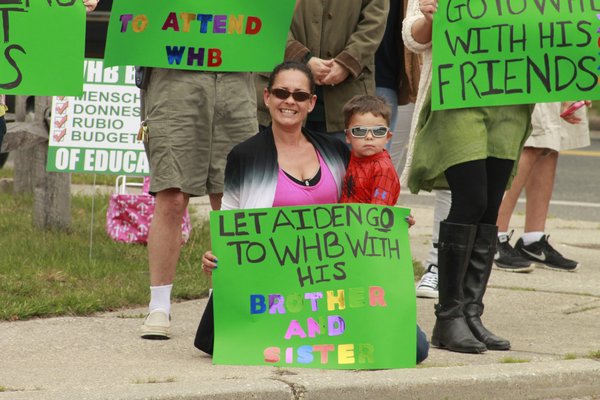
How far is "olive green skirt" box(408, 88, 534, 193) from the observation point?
5.50 m

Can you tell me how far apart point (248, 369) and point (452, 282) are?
1030 millimetres

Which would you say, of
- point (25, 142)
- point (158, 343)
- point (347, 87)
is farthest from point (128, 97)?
point (158, 343)

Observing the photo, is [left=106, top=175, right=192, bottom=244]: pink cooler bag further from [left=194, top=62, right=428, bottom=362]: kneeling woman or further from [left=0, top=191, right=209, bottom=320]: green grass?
[left=194, top=62, right=428, bottom=362]: kneeling woman

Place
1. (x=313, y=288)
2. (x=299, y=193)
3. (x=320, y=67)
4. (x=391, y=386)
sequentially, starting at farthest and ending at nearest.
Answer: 1. (x=320, y=67)
2. (x=299, y=193)
3. (x=313, y=288)
4. (x=391, y=386)

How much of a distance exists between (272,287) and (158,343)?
631mm

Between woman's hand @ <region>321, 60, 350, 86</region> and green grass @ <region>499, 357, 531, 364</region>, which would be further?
woman's hand @ <region>321, 60, 350, 86</region>

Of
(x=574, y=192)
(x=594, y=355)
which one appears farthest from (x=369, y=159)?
(x=574, y=192)

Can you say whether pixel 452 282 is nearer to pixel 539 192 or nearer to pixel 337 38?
pixel 337 38

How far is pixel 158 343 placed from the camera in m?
5.55

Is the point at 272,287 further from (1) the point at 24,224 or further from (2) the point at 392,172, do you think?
(1) the point at 24,224

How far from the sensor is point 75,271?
6941 mm

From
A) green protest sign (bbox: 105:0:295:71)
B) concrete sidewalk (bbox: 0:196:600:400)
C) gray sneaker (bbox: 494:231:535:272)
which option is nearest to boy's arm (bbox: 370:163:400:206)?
concrete sidewalk (bbox: 0:196:600:400)

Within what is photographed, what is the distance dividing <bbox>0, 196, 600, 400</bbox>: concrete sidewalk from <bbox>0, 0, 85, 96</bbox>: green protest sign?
1041 millimetres

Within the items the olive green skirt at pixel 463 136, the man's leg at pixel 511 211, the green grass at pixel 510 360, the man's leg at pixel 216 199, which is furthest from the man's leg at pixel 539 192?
the green grass at pixel 510 360
